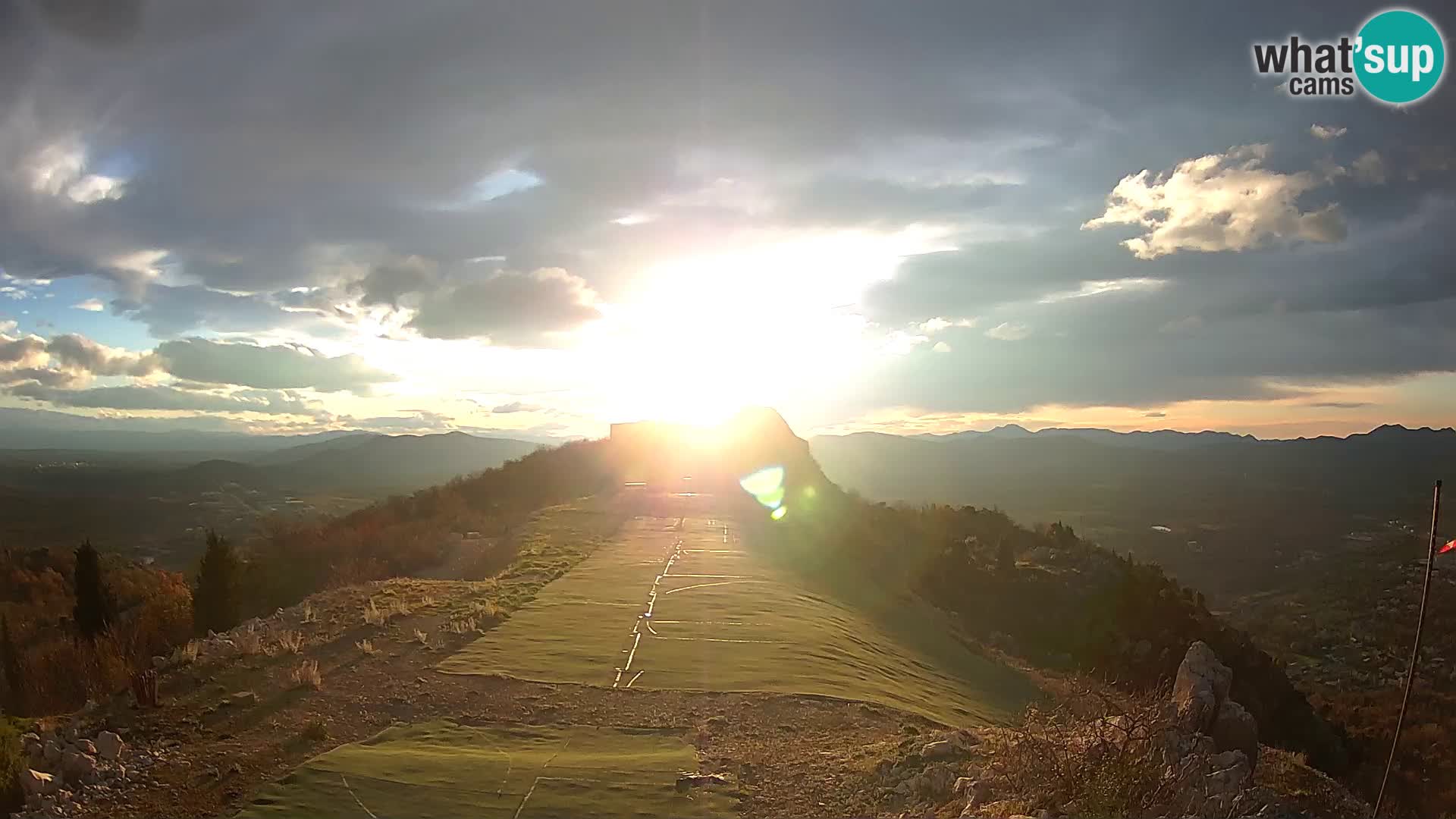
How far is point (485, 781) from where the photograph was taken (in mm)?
7348

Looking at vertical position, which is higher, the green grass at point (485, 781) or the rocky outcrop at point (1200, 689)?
the rocky outcrop at point (1200, 689)

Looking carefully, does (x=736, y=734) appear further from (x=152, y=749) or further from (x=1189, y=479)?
(x=1189, y=479)

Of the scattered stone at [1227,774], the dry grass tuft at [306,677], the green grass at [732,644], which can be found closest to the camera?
the scattered stone at [1227,774]

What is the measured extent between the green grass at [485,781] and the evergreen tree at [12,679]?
17.5 ft

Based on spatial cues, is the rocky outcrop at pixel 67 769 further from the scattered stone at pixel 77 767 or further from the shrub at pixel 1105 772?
the shrub at pixel 1105 772

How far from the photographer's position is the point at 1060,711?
10.8 m

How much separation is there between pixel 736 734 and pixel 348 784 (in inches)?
155

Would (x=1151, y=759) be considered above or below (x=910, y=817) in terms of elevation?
above

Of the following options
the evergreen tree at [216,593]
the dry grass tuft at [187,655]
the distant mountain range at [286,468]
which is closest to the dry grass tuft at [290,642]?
the dry grass tuft at [187,655]

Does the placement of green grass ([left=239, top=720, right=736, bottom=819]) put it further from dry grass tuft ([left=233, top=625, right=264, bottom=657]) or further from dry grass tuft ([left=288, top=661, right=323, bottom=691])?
dry grass tuft ([left=233, top=625, right=264, bottom=657])

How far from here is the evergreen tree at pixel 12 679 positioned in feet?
37.4

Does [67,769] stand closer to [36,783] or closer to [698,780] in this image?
[36,783]

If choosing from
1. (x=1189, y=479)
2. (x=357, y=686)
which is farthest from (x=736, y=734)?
(x=1189, y=479)

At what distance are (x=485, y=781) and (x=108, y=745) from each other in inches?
128
